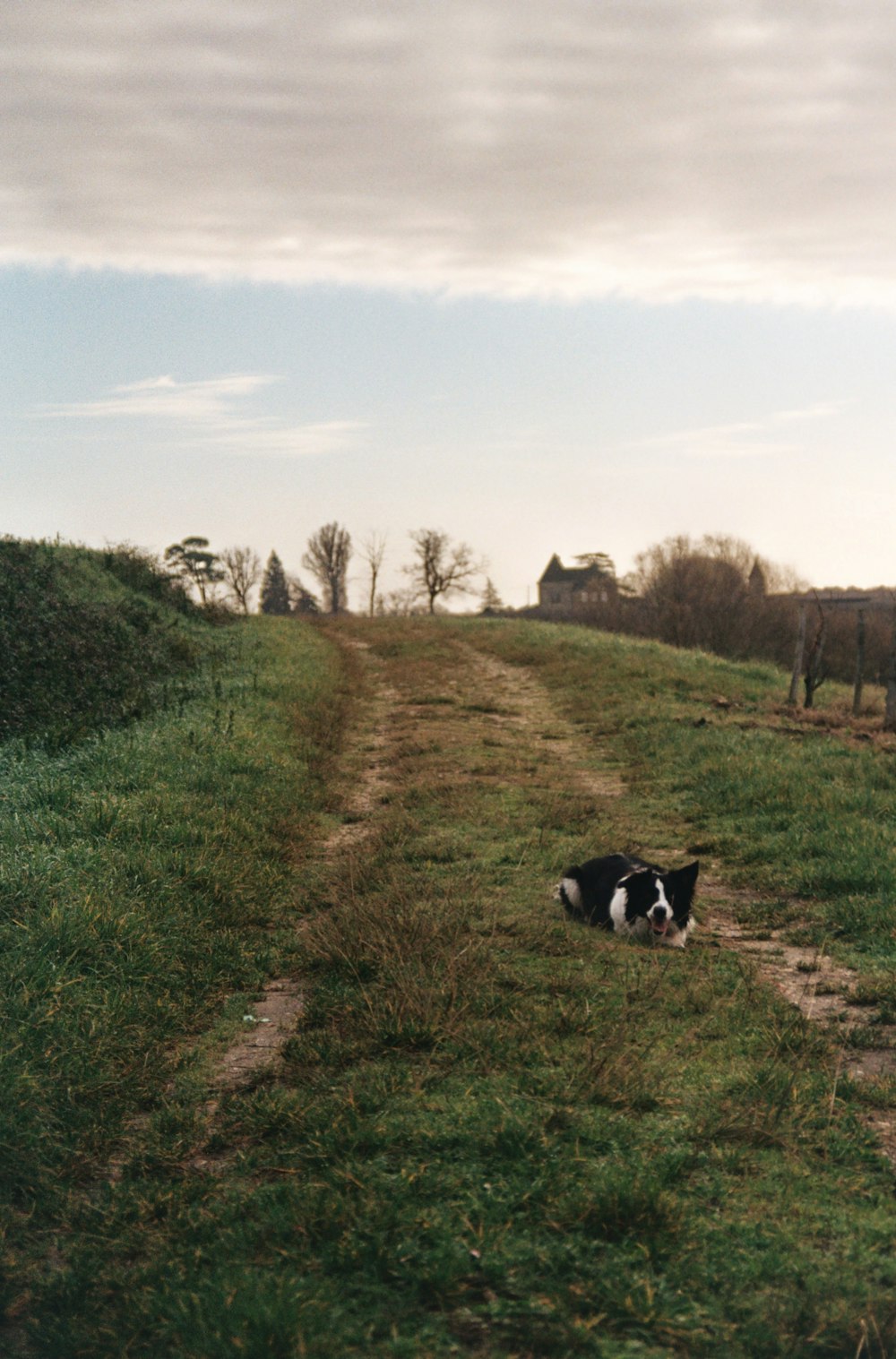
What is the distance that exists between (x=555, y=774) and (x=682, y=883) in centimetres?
621

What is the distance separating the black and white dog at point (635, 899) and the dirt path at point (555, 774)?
35 cm

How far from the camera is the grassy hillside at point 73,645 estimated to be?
14.0m

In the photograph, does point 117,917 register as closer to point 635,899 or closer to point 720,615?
point 635,899

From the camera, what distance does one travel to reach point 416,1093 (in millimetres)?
4613

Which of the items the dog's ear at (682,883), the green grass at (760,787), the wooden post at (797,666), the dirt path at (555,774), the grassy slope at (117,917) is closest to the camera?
the grassy slope at (117,917)

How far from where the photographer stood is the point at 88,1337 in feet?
11.0

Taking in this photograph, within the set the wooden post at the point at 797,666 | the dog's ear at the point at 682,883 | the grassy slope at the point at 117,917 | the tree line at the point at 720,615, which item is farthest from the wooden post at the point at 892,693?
the tree line at the point at 720,615

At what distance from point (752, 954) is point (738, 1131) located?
118 inches

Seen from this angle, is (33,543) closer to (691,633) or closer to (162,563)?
(162,563)

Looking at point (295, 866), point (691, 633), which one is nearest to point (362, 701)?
point (295, 866)

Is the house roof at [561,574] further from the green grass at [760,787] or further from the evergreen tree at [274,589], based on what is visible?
the green grass at [760,787]

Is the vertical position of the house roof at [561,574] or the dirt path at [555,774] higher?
the house roof at [561,574]

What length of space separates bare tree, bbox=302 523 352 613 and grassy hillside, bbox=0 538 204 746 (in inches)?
2765

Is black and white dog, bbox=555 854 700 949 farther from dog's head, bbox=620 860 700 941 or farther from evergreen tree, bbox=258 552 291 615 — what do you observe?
evergreen tree, bbox=258 552 291 615
